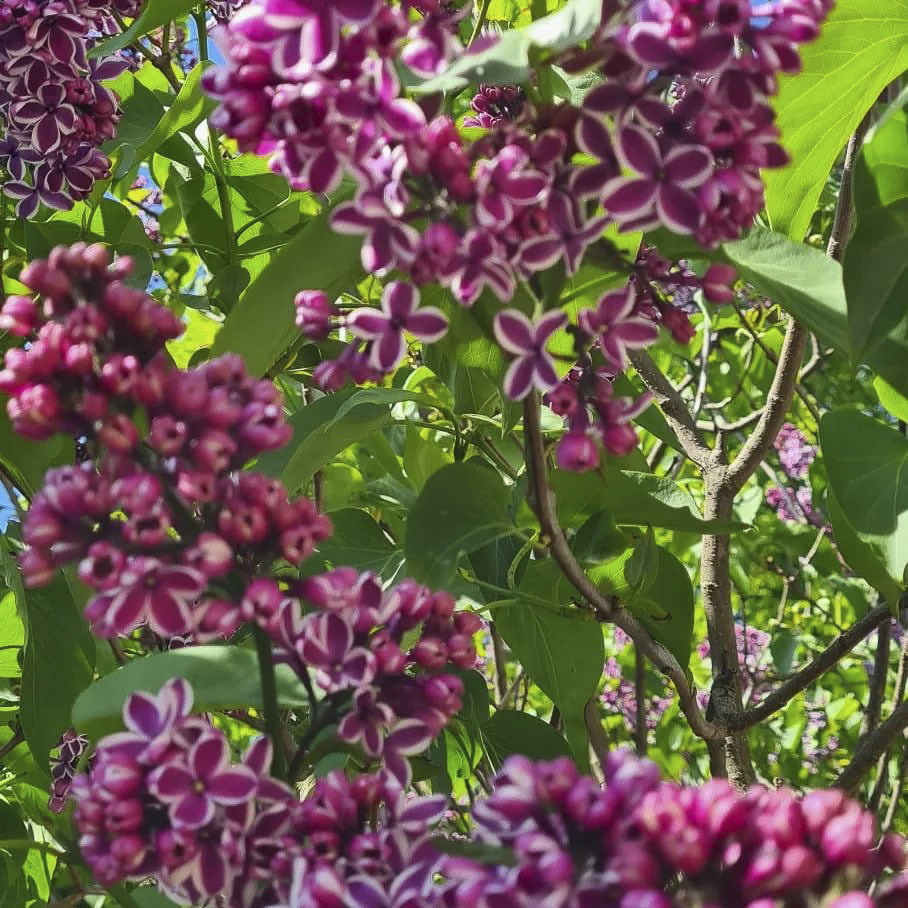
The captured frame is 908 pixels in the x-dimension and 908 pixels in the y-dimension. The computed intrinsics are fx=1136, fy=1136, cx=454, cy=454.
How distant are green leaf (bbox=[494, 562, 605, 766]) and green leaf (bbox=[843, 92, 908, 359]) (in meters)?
0.39

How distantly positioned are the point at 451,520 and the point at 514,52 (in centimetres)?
32

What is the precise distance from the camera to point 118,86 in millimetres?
1501

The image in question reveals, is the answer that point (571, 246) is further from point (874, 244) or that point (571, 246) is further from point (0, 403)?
point (0, 403)

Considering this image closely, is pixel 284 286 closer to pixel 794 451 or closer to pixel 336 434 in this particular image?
pixel 336 434

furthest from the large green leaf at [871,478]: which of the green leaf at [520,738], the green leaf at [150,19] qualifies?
the green leaf at [150,19]

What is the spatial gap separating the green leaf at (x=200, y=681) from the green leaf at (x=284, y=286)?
203mm

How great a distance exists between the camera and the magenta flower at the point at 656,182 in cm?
57

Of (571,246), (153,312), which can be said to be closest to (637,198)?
(571,246)

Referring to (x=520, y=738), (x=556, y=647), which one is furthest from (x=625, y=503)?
(x=520, y=738)

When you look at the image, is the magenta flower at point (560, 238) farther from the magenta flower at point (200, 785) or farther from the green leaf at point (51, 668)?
the green leaf at point (51, 668)

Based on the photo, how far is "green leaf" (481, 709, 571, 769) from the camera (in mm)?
1104

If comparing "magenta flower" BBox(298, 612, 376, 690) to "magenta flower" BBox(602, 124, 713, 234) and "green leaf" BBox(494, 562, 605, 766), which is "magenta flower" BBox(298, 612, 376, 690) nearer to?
"magenta flower" BBox(602, 124, 713, 234)

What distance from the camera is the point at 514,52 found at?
1.89 ft

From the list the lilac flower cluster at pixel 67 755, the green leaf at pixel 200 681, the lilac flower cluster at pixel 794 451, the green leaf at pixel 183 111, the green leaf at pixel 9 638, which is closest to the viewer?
the green leaf at pixel 200 681
